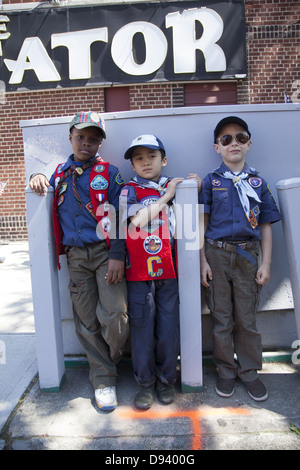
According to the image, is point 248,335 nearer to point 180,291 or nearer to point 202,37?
point 180,291

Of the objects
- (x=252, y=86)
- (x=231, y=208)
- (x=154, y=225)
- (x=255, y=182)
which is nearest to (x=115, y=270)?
(x=154, y=225)

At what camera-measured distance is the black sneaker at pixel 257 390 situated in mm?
1943

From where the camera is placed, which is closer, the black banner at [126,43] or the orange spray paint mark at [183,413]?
the orange spray paint mark at [183,413]

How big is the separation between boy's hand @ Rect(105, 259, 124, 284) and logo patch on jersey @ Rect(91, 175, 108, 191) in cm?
44

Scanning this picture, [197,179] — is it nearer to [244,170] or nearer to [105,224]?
[244,170]

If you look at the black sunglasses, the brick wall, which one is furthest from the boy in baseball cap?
the brick wall

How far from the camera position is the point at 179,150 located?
2.23 m

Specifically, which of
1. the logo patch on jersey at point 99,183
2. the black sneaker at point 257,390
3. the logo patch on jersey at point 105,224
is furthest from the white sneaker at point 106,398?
the logo patch on jersey at point 99,183

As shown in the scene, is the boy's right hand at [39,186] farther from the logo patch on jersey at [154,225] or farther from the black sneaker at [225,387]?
the black sneaker at [225,387]

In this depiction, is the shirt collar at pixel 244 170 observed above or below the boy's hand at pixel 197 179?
above

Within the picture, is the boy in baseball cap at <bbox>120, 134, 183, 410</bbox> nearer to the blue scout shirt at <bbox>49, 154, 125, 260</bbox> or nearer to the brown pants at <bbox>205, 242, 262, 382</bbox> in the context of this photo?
the blue scout shirt at <bbox>49, 154, 125, 260</bbox>

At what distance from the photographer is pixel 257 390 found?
6.46 feet

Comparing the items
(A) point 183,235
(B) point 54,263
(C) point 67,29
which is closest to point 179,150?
(A) point 183,235
